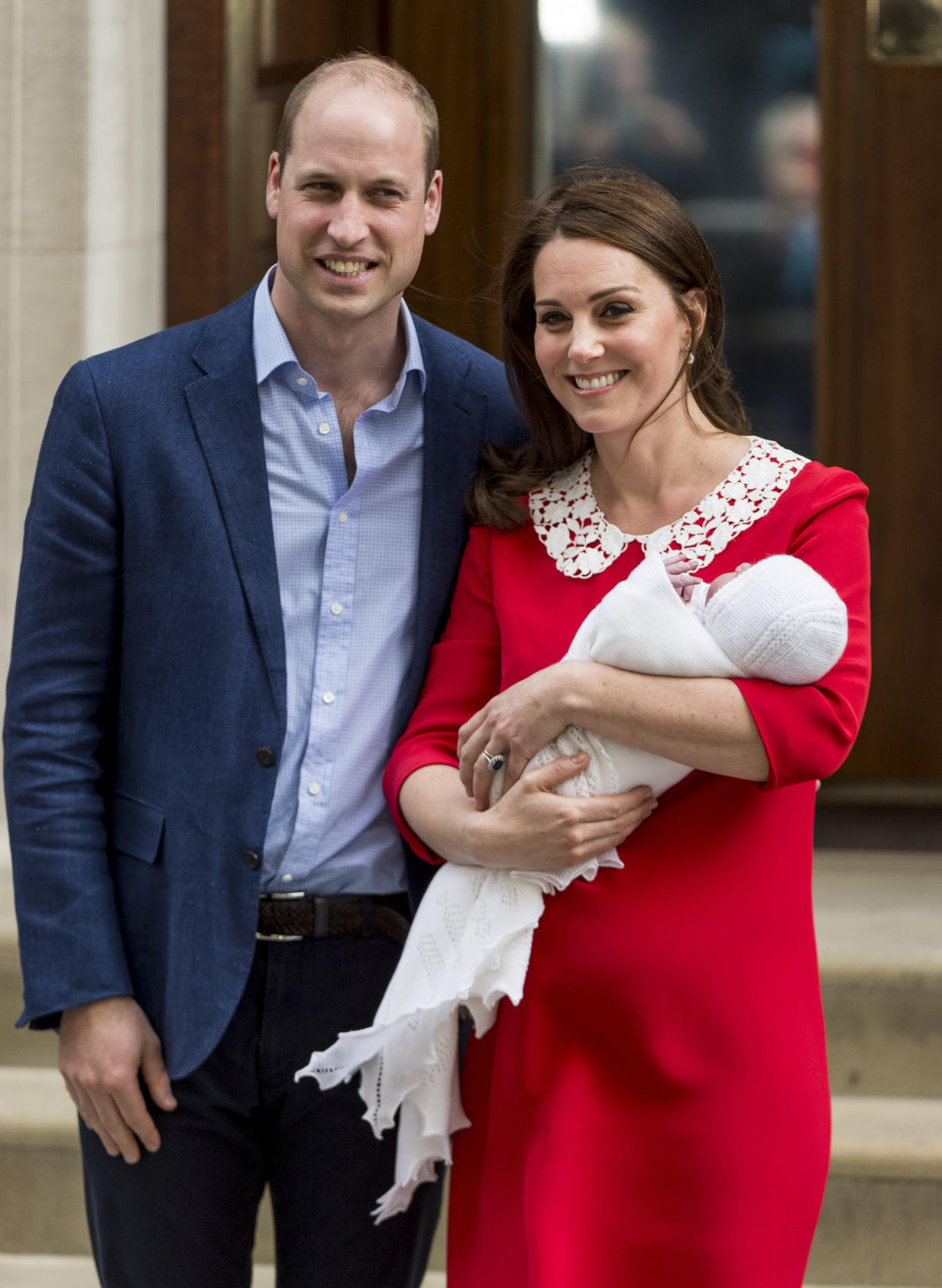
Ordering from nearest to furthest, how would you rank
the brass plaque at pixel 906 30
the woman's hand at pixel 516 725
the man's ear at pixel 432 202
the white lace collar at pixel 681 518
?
the woman's hand at pixel 516 725, the white lace collar at pixel 681 518, the man's ear at pixel 432 202, the brass plaque at pixel 906 30

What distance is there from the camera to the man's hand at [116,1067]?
174 cm

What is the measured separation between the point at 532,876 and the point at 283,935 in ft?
1.20

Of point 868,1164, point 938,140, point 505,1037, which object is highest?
point 938,140

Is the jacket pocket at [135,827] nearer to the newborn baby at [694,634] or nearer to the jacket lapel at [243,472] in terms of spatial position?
the jacket lapel at [243,472]

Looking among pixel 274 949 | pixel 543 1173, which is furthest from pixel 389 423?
pixel 543 1173

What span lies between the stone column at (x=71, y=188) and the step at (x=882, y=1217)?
7.02ft

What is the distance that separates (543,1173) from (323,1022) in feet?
1.13

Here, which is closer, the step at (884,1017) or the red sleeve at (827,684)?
the red sleeve at (827,684)

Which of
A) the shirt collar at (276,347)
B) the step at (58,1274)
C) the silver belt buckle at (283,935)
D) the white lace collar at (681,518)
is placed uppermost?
the shirt collar at (276,347)

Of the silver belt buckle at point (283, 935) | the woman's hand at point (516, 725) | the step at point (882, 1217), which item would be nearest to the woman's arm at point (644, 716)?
the woman's hand at point (516, 725)

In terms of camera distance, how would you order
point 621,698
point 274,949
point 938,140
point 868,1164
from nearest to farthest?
point 621,698 → point 274,949 → point 868,1164 → point 938,140

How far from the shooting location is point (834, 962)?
2953 mm

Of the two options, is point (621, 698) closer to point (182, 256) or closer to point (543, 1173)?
point (543, 1173)

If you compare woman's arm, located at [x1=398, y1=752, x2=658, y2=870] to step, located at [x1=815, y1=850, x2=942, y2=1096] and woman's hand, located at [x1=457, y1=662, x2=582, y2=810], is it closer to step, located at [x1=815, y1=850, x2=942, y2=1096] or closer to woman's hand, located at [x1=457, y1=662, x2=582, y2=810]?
woman's hand, located at [x1=457, y1=662, x2=582, y2=810]
